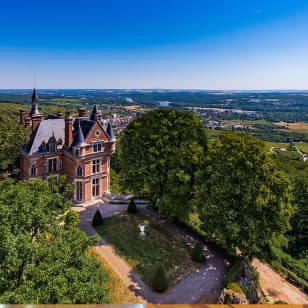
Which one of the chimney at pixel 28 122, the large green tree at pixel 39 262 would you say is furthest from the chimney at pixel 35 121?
the large green tree at pixel 39 262

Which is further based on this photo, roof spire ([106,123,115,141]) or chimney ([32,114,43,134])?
roof spire ([106,123,115,141])

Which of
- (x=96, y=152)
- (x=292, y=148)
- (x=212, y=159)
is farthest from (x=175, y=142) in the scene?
(x=292, y=148)

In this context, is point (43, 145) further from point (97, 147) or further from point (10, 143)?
point (10, 143)

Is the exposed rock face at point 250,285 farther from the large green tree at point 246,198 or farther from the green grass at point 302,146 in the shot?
the green grass at point 302,146

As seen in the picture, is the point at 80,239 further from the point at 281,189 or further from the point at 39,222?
the point at 281,189

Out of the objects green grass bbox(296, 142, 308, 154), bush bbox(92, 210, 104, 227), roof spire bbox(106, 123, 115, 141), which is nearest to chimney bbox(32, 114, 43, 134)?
roof spire bbox(106, 123, 115, 141)

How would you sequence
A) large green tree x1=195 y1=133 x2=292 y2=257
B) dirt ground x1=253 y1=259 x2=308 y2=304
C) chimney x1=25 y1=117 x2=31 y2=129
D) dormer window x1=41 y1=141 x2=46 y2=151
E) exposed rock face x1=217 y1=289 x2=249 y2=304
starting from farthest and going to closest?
chimney x1=25 y1=117 x2=31 y2=129 → dormer window x1=41 y1=141 x2=46 y2=151 → dirt ground x1=253 y1=259 x2=308 y2=304 → large green tree x1=195 y1=133 x2=292 y2=257 → exposed rock face x1=217 y1=289 x2=249 y2=304

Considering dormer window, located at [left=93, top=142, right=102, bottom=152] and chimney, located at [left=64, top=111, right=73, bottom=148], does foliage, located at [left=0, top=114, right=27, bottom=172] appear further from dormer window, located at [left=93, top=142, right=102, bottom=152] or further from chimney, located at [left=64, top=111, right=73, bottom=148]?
dormer window, located at [left=93, top=142, right=102, bottom=152]

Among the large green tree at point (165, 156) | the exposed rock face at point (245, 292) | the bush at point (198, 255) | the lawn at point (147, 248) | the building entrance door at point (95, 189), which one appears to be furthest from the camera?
the building entrance door at point (95, 189)
